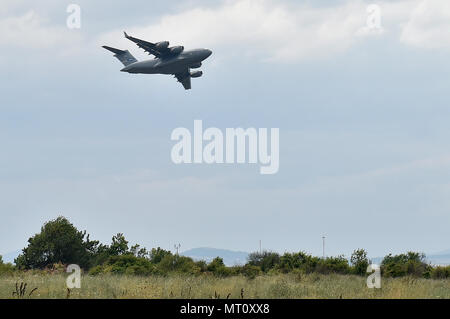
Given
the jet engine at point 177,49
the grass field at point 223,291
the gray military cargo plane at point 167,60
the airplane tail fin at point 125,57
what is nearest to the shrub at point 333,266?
the grass field at point 223,291

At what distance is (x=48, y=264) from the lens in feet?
160

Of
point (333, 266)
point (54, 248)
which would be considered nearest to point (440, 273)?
point (333, 266)

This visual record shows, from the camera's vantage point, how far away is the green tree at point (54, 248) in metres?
49.6

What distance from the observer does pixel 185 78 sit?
2443 inches

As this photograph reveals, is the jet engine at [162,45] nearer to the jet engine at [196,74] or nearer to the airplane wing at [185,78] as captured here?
the airplane wing at [185,78]

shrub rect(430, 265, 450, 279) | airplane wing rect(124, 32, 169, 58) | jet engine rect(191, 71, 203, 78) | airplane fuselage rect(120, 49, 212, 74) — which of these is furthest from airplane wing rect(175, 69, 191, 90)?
shrub rect(430, 265, 450, 279)

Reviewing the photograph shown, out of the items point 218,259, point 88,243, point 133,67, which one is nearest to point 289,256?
point 218,259

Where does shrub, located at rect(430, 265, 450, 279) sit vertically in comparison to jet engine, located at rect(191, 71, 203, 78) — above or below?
below

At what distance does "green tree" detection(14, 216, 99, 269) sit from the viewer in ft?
163

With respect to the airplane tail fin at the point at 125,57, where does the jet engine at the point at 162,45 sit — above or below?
below

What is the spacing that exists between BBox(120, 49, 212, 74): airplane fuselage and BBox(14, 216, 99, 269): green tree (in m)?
15.4

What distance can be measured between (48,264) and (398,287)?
35.7 m

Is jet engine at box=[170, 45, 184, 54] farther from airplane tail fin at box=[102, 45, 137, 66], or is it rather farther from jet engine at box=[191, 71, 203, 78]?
airplane tail fin at box=[102, 45, 137, 66]
